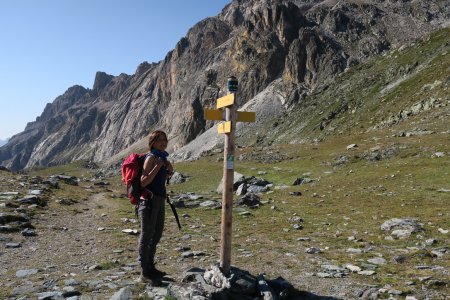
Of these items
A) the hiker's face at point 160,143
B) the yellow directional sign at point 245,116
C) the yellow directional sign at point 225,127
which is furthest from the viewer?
the yellow directional sign at point 245,116

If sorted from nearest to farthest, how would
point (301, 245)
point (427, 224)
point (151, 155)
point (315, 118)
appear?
point (151, 155) < point (301, 245) < point (427, 224) < point (315, 118)

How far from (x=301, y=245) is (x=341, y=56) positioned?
14377cm

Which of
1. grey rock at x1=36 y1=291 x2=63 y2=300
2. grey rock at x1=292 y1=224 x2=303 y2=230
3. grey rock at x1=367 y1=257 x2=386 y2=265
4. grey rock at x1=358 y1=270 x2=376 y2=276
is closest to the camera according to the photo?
grey rock at x1=36 y1=291 x2=63 y2=300

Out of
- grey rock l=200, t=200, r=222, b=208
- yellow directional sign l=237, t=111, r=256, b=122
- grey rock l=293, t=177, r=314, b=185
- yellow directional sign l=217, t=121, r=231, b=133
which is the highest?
yellow directional sign l=237, t=111, r=256, b=122

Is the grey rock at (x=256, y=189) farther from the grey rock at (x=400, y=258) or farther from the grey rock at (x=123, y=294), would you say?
the grey rock at (x=123, y=294)

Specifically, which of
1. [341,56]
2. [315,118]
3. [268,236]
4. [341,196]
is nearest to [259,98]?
[341,56]

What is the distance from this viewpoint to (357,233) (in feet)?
54.4

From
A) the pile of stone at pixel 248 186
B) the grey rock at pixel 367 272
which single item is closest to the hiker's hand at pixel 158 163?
the grey rock at pixel 367 272

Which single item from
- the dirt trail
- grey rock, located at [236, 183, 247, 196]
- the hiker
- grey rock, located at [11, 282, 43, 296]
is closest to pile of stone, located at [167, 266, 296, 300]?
the hiker

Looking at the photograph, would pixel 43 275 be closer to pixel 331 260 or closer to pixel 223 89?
pixel 331 260

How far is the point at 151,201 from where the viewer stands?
10.7 meters

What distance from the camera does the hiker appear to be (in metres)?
10.5

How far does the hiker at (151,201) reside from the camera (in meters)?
10.5

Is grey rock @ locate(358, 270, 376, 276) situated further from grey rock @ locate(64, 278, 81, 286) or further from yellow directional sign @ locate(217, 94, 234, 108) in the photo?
grey rock @ locate(64, 278, 81, 286)
